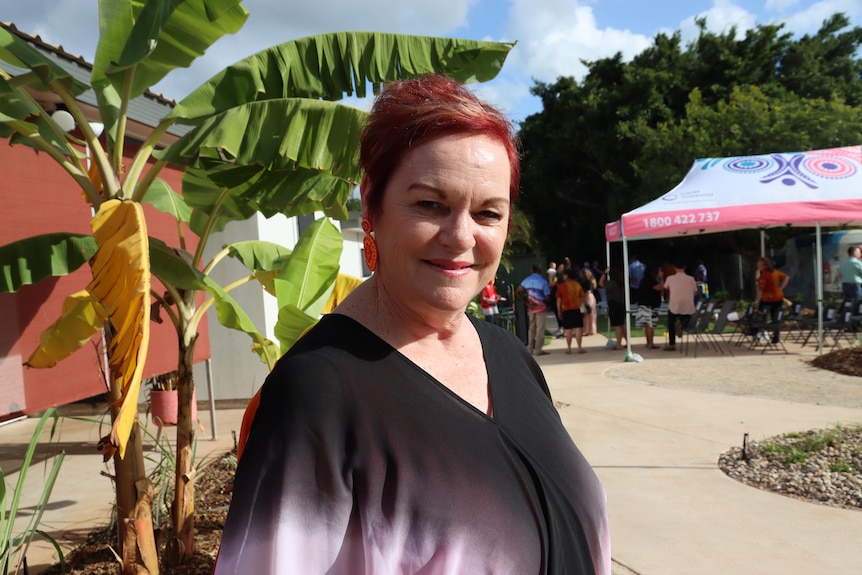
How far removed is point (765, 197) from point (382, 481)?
1219 cm

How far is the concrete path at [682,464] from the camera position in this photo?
4.38 meters

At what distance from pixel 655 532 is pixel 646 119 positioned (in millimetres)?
26424

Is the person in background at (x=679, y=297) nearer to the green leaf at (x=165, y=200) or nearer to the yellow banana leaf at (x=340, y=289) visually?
the yellow banana leaf at (x=340, y=289)

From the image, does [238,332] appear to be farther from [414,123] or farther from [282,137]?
[414,123]

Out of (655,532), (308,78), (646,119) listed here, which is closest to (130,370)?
(308,78)

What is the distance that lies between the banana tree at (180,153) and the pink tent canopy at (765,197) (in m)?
8.69

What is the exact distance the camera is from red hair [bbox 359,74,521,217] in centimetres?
142

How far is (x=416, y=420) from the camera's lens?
1.38 metres

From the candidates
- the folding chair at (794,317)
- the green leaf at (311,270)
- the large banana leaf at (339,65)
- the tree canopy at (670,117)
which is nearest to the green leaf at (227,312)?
the green leaf at (311,270)

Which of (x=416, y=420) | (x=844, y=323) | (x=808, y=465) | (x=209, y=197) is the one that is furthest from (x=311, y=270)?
(x=844, y=323)

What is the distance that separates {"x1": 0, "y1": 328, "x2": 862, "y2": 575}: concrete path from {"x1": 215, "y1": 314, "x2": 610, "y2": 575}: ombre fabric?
2.59 metres

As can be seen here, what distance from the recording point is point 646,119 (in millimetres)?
28656

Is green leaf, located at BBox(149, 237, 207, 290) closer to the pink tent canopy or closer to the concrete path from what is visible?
the concrete path

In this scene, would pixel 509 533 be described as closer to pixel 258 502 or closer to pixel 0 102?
pixel 258 502
